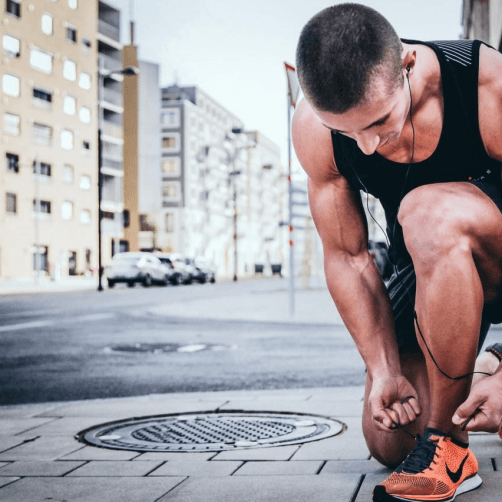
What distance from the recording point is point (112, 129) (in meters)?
Result: 69.3

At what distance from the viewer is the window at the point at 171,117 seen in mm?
90500

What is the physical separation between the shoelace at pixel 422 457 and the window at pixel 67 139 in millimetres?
59243

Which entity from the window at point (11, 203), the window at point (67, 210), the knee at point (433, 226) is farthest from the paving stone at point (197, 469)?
the window at point (67, 210)

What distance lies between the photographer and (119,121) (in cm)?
7094

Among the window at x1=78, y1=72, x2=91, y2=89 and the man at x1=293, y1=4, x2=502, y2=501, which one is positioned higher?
the window at x1=78, y1=72, x2=91, y2=89

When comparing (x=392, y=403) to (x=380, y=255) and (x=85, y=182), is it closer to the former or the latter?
(x=380, y=255)

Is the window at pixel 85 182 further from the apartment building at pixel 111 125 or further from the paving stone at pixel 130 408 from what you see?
the paving stone at pixel 130 408

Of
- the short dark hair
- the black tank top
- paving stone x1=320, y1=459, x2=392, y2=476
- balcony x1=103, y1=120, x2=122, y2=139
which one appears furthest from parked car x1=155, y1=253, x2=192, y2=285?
the short dark hair

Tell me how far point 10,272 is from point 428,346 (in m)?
51.2

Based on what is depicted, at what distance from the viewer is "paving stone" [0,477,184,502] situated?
2838 millimetres

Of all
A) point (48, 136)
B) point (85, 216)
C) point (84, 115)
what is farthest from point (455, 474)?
point (84, 115)

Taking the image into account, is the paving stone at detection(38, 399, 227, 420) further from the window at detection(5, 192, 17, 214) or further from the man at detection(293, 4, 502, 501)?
the window at detection(5, 192, 17, 214)

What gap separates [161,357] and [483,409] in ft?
20.3

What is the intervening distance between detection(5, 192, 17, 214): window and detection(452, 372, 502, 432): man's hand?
52.4 metres
